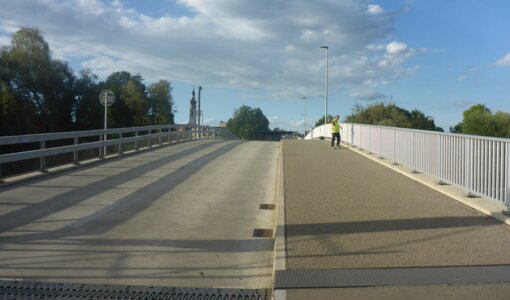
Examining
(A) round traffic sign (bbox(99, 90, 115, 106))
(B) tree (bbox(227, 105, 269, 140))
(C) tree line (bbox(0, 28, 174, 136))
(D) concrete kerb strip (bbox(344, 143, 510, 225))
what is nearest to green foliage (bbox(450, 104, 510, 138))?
(C) tree line (bbox(0, 28, 174, 136))

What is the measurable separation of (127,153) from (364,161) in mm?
8118

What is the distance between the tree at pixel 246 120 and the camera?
171500 mm

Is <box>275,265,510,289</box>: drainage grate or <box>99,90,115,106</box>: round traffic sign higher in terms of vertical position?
→ <box>99,90,115,106</box>: round traffic sign

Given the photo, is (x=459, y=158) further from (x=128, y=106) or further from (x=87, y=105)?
(x=128, y=106)

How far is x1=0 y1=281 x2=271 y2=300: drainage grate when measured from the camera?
4.93 meters

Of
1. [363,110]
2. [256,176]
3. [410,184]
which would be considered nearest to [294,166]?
[256,176]

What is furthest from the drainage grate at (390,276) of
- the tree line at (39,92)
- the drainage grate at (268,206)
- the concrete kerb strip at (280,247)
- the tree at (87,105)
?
the tree at (87,105)

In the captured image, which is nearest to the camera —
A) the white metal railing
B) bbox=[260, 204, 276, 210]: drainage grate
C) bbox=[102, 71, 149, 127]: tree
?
the white metal railing

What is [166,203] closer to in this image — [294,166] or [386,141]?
[294,166]

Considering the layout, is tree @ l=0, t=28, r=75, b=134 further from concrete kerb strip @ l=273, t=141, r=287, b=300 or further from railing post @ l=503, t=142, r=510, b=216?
railing post @ l=503, t=142, r=510, b=216

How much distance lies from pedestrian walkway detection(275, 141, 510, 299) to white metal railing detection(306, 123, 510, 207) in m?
0.50

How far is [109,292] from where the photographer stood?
504cm

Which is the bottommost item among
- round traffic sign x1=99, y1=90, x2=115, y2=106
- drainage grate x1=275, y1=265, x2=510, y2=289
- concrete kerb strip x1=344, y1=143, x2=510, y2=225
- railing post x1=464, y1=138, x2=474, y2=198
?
drainage grate x1=275, y1=265, x2=510, y2=289

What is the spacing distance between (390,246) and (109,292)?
128 inches
